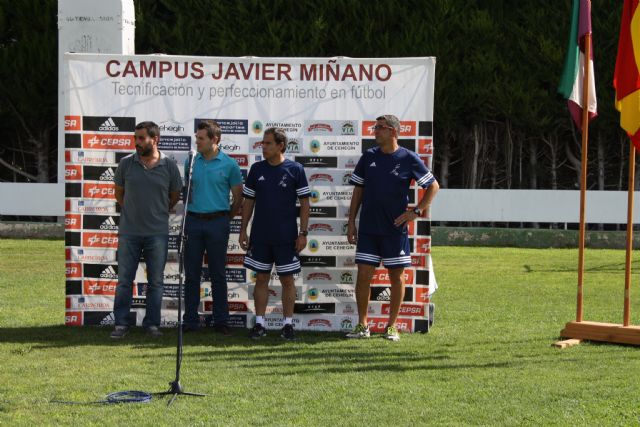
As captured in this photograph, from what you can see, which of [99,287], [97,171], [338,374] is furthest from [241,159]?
[338,374]

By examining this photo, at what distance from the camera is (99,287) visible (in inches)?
380

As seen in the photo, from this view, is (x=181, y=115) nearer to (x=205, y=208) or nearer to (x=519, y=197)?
(x=205, y=208)

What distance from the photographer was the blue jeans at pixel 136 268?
9.07m

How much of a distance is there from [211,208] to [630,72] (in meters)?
3.94

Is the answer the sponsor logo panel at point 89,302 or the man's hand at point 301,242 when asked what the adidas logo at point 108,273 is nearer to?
the sponsor logo panel at point 89,302

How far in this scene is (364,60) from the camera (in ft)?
31.0

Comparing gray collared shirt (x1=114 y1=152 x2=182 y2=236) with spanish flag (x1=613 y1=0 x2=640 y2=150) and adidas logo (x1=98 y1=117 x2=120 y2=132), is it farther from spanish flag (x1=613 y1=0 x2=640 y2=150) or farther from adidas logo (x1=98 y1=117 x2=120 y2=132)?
spanish flag (x1=613 y1=0 x2=640 y2=150)

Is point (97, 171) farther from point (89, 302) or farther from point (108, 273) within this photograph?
point (89, 302)

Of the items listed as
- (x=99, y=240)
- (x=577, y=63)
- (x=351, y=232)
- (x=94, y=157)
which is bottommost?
(x=99, y=240)

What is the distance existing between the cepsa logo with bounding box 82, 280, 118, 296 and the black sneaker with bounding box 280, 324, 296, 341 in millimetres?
1780

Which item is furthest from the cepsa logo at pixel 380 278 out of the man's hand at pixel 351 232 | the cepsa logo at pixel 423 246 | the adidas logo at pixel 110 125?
the adidas logo at pixel 110 125

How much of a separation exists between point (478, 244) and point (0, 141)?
12219 mm

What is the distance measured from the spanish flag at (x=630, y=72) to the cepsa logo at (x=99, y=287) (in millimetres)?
5052

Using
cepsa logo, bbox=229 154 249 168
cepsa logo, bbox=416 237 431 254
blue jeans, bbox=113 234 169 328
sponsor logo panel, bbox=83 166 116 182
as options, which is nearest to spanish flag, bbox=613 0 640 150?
cepsa logo, bbox=416 237 431 254
